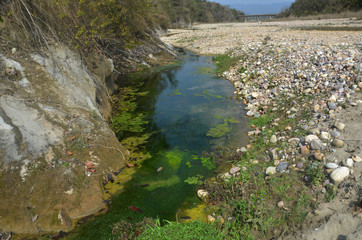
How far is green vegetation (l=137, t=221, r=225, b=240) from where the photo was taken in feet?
12.1

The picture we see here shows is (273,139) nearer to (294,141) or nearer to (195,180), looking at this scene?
(294,141)

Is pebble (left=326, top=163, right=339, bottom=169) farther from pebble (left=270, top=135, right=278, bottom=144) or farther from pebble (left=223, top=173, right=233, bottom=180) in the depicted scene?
pebble (left=223, top=173, right=233, bottom=180)

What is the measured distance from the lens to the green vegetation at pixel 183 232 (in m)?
3.70

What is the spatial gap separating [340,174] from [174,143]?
158 inches

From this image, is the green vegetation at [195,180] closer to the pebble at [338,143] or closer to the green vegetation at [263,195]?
the green vegetation at [263,195]

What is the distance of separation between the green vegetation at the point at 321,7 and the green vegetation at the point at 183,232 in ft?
135

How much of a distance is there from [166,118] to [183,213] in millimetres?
4432

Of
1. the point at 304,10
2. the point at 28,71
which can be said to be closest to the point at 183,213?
the point at 28,71

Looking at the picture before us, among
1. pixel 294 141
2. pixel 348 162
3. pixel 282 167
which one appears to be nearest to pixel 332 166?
pixel 348 162

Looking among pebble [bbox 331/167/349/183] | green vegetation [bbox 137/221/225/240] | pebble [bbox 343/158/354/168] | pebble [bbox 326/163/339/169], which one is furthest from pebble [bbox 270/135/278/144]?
green vegetation [bbox 137/221/225/240]

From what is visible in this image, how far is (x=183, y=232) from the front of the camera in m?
3.80

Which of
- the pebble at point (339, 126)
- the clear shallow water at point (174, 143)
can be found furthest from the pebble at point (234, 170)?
the pebble at point (339, 126)

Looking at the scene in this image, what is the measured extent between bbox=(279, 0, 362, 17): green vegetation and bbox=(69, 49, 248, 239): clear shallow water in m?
34.4

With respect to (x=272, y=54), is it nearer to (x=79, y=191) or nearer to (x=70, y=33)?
(x=70, y=33)
